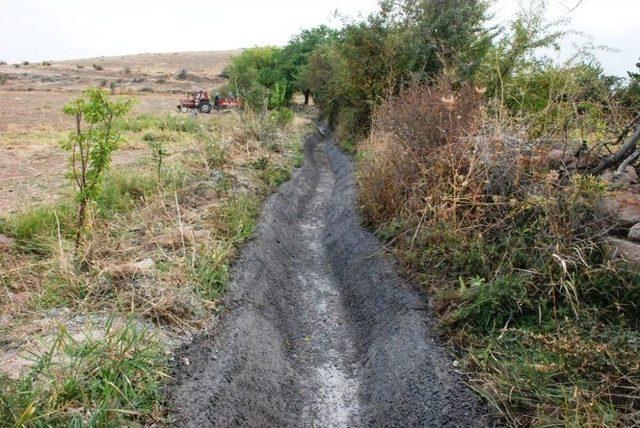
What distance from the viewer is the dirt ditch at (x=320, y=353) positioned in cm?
338

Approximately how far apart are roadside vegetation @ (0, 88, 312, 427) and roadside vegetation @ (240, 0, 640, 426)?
2.44 meters

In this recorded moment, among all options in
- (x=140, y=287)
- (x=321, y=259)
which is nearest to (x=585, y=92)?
(x=321, y=259)

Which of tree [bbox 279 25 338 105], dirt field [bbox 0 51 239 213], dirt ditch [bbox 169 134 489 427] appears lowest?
dirt ditch [bbox 169 134 489 427]

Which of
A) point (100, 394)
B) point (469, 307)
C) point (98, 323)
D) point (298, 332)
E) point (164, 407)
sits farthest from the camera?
point (298, 332)

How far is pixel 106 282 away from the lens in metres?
4.13

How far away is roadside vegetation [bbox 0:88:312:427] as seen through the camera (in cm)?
265

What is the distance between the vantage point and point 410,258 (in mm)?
5344

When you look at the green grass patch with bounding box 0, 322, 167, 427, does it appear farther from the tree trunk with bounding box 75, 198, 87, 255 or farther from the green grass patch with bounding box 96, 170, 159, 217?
the green grass patch with bounding box 96, 170, 159, 217

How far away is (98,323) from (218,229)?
254 cm

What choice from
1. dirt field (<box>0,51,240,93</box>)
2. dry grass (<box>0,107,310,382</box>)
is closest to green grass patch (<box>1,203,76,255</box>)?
dry grass (<box>0,107,310,382</box>)

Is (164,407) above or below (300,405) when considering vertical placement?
above

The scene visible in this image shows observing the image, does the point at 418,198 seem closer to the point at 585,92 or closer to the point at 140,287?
the point at 585,92

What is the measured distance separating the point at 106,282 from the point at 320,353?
96.3 inches

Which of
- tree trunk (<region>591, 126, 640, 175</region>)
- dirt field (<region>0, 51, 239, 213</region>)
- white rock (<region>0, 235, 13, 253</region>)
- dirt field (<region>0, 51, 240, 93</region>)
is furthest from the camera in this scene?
dirt field (<region>0, 51, 240, 93</region>)
